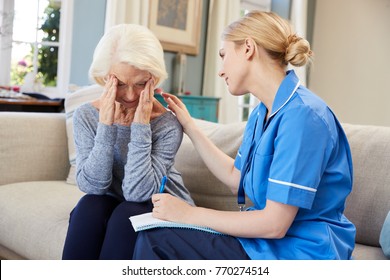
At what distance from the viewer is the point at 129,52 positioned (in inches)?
75.2

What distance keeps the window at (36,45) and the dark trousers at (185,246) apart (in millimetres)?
3474

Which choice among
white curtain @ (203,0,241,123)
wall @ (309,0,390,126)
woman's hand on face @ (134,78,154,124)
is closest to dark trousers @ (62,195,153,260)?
woman's hand on face @ (134,78,154,124)

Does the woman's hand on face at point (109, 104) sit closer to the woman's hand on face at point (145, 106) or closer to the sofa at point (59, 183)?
the woman's hand on face at point (145, 106)

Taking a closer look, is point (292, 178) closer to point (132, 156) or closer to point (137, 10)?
point (132, 156)

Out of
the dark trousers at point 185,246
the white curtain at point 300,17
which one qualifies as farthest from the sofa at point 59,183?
the white curtain at point 300,17

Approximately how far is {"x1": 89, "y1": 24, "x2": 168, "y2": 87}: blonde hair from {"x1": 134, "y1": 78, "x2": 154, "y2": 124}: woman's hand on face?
7cm

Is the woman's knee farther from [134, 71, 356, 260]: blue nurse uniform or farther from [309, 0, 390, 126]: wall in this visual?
[309, 0, 390, 126]: wall

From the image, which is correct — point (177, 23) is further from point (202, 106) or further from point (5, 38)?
point (5, 38)

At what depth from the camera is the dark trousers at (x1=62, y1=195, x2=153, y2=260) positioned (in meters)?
1.62

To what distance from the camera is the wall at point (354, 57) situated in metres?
7.28

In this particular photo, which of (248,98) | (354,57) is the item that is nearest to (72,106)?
(248,98)

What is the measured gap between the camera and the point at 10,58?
15.4 ft

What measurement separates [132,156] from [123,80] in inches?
10.6
